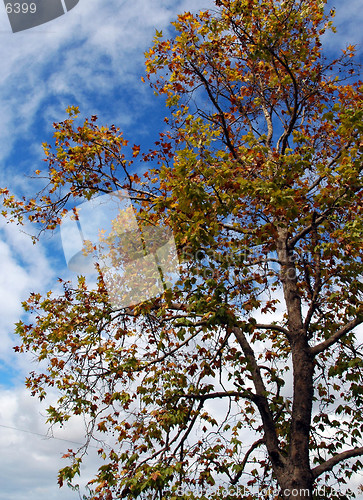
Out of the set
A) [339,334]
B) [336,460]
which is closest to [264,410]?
[336,460]

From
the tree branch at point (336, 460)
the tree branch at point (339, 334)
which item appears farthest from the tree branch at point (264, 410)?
the tree branch at point (339, 334)

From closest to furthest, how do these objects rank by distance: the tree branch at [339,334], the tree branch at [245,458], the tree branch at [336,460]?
1. the tree branch at [336,460]
2. the tree branch at [339,334]
3. the tree branch at [245,458]

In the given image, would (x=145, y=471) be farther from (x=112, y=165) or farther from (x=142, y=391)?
(x=112, y=165)

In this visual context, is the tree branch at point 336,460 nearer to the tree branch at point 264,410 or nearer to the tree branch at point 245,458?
the tree branch at point 264,410

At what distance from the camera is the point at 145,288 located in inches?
344

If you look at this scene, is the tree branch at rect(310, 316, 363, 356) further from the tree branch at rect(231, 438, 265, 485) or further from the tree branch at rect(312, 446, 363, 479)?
the tree branch at rect(231, 438, 265, 485)

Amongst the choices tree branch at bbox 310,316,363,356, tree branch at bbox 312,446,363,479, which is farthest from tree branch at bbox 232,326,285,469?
tree branch at bbox 310,316,363,356

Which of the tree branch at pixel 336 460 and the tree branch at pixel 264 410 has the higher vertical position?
the tree branch at pixel 264 410

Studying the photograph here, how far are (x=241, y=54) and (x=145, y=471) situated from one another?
11.0 m

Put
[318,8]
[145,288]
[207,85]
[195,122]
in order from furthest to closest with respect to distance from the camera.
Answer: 1. [318,8]
2. [207,85]
3. [145,288]
4. [195,122]

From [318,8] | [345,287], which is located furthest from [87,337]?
[318,8]

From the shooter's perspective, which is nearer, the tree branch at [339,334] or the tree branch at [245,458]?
the tree branch at [339,334]

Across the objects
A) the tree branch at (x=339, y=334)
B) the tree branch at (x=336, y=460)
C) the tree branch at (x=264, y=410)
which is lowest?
the tree branch at (x=336, y=460)

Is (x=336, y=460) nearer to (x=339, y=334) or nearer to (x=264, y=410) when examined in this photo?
(x=264, y=410)
